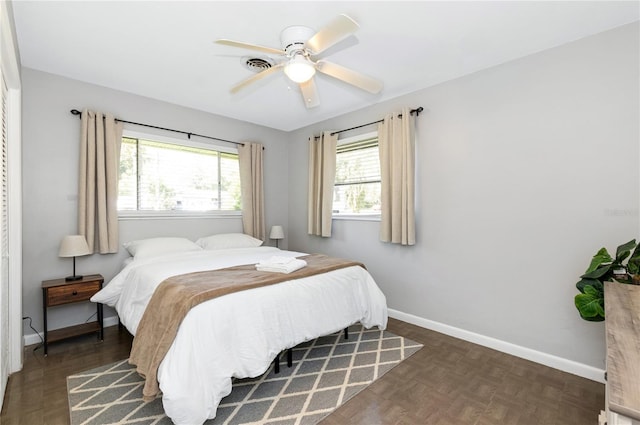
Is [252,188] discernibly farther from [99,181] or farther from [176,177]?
[99,181]

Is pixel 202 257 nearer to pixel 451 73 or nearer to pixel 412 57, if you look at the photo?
pixel 412 57

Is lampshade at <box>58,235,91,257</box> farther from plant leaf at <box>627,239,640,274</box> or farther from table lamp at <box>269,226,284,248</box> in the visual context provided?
plant leaf at <box>627,239,640,274</box>

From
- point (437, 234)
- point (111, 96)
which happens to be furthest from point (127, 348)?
point (437, 234)

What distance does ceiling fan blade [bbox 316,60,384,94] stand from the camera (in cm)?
223

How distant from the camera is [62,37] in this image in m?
2.35

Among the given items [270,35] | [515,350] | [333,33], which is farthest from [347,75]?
[515,350]

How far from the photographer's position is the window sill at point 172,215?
3425mm

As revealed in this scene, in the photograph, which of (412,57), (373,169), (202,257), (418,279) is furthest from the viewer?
(373,169)

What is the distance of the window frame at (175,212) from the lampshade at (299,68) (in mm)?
2237

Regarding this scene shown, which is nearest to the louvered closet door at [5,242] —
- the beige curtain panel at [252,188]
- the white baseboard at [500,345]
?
the white baseboard at [500,345]

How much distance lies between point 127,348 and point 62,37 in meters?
2.61

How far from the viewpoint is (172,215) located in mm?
3742

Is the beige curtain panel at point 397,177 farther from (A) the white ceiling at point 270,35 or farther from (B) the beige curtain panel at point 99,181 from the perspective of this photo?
(B) the beige curtain panel at point 99,181

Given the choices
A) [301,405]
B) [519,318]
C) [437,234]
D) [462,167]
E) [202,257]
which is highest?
[462,167]
